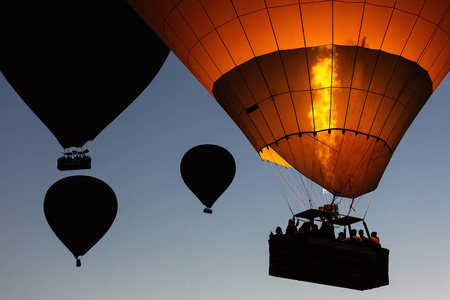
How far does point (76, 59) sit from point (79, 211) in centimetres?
376

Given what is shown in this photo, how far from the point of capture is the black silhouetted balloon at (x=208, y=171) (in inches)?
731

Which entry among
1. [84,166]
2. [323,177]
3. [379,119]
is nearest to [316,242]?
[323,177]

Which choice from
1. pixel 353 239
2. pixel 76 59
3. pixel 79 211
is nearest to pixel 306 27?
pixel 353 239

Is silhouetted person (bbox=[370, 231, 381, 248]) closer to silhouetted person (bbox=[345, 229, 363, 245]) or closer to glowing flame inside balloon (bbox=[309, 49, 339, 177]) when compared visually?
silhouetted person (bbox=[345, 229, 363, 245])

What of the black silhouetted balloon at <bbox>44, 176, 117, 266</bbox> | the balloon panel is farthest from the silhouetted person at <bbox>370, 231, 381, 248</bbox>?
the black silhouetted balloon at <bbox>44, 176, 117, 266</bbox>

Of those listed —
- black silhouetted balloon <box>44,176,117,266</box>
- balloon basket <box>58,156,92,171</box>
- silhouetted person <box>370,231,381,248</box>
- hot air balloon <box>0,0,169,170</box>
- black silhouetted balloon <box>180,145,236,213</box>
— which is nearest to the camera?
silhouetted person <box>370,231,381,248</box>

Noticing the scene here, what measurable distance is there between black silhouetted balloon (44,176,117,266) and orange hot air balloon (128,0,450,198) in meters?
9.07

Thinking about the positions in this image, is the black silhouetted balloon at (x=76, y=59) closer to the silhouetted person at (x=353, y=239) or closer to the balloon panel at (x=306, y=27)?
the balloon panel at (x=306, y=27)

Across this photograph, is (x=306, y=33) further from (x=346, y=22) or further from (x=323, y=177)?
(x=323, y=177)

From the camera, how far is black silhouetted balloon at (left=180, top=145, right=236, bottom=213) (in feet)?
61.0

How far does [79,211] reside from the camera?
→ 1942 centimetres

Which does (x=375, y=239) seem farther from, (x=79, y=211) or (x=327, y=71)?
(x=79, y=211)

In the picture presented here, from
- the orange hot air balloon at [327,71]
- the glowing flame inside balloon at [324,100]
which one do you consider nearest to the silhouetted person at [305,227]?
the orange hot air balloon at [327,71]

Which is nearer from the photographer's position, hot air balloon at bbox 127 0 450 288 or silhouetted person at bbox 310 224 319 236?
silhouetted person at bbox 310 224 319 236
